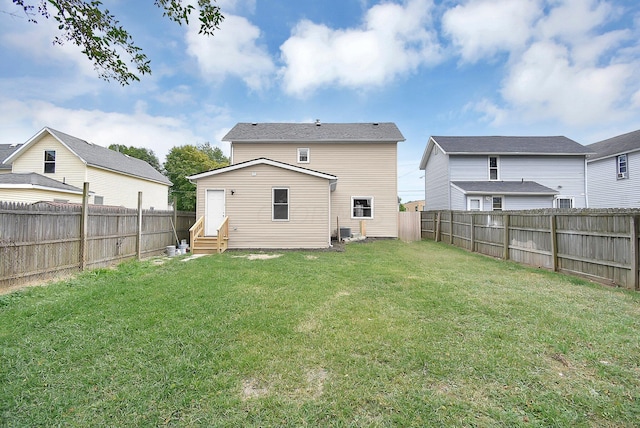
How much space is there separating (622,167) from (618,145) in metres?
1.82

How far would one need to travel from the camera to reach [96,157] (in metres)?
18.1

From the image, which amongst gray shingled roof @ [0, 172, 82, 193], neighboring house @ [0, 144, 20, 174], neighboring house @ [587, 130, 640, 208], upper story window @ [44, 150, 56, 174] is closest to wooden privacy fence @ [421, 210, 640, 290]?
neighboring house @ [587, 130, 640, 208]

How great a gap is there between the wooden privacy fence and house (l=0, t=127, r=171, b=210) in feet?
67.1

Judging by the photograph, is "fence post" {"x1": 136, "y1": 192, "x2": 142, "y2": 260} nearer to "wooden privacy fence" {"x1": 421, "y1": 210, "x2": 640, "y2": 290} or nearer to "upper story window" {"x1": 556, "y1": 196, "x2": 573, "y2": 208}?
"wooden privacy fence" {"x1": 421, "y1": 210, "x2": 640, "y2": 290}

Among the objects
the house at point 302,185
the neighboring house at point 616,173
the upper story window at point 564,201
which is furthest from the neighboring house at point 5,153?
the neighboring house at point 616,173

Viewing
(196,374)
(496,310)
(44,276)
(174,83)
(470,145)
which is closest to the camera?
(196,374)

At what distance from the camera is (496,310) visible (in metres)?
4.35

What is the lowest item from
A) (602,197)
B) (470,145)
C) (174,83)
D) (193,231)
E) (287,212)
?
(193,231)

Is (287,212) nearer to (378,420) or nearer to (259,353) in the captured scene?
(259,353)

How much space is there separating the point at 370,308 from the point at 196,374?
269 cm

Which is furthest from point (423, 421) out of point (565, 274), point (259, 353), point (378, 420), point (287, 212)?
point (287, 212)

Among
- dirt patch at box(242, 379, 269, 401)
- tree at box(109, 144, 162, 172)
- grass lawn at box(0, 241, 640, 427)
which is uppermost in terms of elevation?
tree at box(109, 144, 162, 172)

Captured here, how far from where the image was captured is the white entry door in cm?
1193

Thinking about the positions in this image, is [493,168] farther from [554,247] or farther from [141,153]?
[141,153]
